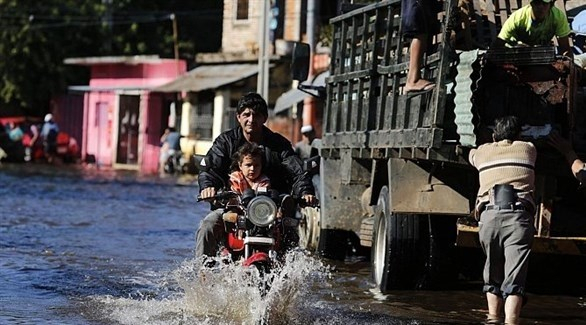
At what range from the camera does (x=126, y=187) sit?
30.1 m

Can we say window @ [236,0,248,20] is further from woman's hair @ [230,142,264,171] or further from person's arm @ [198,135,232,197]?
woman's hair @ [230,142,264,171]

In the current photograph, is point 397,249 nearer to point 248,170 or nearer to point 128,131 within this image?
point 248,170

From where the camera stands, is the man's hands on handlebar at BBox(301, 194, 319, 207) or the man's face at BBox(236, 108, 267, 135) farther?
the man's face at BBox(236, 108, 267, 135)

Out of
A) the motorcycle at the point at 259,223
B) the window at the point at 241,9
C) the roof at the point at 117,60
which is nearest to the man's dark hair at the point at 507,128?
the motorcycle at the point at 259,223

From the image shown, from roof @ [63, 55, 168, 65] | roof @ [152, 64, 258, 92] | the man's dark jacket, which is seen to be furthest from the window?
the man's dark jacket

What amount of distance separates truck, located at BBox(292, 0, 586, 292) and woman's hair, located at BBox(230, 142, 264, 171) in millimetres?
1372

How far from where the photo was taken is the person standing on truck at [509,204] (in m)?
9.15

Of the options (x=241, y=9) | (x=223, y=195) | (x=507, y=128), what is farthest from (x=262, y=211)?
(x=241, y=9)

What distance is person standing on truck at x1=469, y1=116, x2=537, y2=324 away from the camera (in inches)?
360

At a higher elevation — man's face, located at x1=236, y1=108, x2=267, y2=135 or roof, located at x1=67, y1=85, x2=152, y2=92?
roof, located at x1=67, y1=85, x2=152, y2=92

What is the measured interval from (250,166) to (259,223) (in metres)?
0.61

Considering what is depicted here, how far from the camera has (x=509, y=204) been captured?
9125 millimetres

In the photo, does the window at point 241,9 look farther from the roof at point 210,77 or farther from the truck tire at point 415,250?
the truck tire at point 415,250

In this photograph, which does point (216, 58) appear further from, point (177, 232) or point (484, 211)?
point (484, 211)
